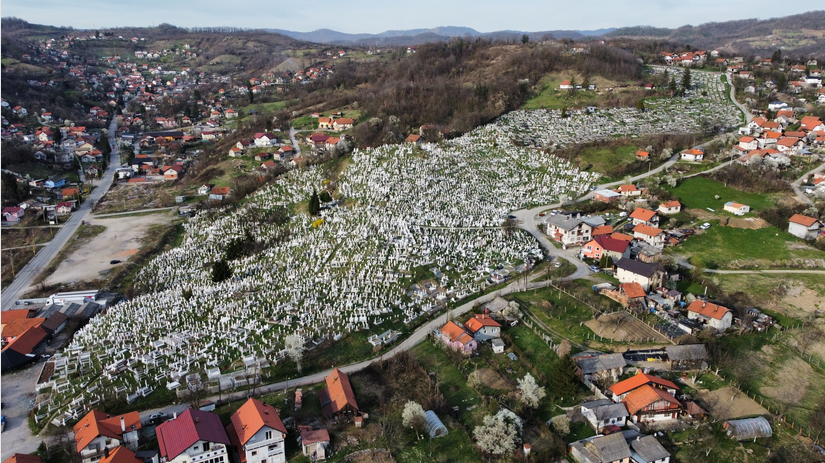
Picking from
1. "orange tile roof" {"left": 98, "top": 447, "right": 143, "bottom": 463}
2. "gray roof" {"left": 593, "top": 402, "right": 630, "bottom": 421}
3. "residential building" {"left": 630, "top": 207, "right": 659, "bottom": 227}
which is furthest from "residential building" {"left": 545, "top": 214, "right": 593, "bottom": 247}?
"orange tile roof" {"left": 98, "top": 447, "right": 143, "bottom": 463}

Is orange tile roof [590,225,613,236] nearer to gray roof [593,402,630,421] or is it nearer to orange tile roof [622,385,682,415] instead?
orange tile roof [622,385,682,415]

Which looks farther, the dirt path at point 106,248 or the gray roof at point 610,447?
the dirt path at point 106,248

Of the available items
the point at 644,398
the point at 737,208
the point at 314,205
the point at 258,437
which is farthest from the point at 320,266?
the point at 737,208

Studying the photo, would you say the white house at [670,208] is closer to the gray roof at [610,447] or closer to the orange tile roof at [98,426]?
the gray roof at [610,447]

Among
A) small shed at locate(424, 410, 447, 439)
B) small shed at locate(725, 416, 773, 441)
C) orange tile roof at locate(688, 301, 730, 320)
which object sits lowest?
small shed at locate(725, 416, 773, 441)

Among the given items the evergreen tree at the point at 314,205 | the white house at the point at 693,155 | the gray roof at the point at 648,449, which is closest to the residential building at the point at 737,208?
the white house at the point at 693,155

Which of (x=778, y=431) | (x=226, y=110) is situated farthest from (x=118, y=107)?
(x=778, y=431)

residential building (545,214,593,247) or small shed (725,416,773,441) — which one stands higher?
residential building (545,214,593,247)
